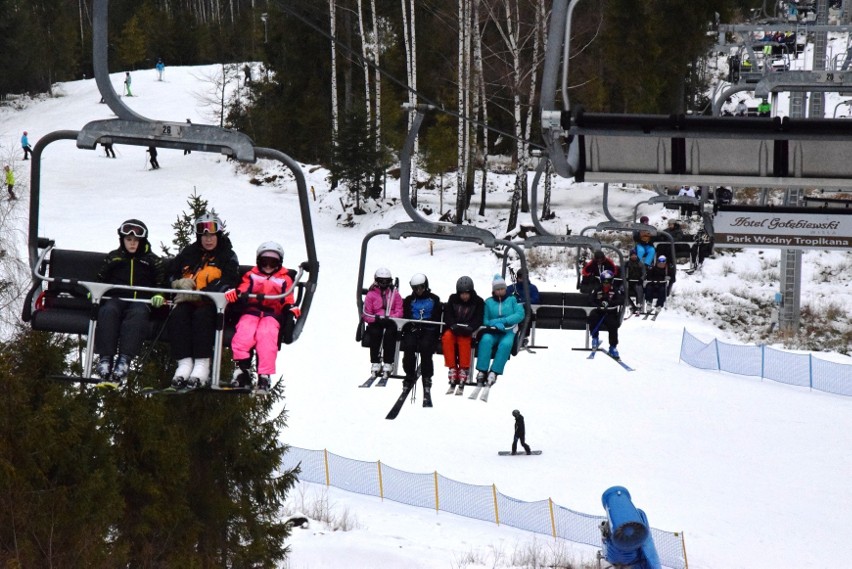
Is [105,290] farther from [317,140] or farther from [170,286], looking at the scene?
[317,140]

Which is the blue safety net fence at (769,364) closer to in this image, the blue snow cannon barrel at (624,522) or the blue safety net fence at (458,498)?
the blue safety net fence at (458,498)

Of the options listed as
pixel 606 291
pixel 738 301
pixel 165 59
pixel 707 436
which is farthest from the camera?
pixel 165 59

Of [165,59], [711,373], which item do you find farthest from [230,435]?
[165,59]

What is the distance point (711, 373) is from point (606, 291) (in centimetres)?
1104

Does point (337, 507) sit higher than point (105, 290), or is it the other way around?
point (105, 290)

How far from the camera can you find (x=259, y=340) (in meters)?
7.18

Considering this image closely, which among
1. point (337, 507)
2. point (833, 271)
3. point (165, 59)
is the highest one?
point (165, 59)

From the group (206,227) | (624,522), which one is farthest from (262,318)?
(624,522)

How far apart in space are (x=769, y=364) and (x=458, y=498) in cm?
892

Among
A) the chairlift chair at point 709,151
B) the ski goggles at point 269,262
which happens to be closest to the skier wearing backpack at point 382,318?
the ski goggles at point 269,262

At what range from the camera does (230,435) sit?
16812 millimetres

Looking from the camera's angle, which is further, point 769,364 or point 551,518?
point 769,364

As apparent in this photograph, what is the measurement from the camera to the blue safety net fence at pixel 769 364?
76.2ft

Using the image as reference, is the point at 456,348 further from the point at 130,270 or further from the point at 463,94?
the point at 463,94
